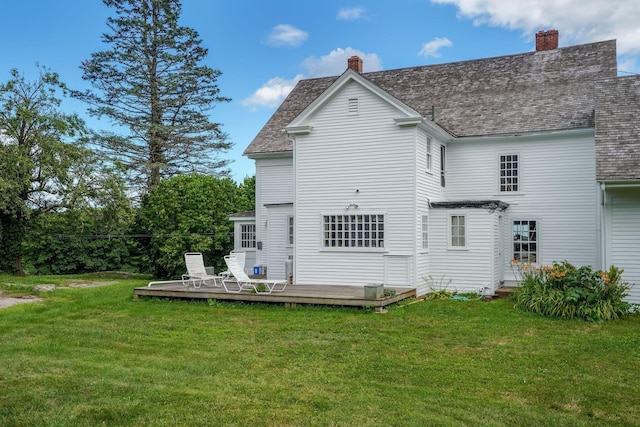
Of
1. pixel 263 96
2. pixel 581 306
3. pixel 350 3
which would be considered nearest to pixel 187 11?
pixel 263 96

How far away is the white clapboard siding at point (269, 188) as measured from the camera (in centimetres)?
1895

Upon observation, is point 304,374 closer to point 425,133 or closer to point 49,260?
point 425,133

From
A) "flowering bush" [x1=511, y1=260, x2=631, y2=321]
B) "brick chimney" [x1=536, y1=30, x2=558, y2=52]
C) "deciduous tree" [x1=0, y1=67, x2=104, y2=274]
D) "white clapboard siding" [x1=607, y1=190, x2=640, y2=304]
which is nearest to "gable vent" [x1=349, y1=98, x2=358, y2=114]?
"flowering bush" [x1=511, y1=260, x2=631, y2=321]

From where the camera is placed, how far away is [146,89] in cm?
3238

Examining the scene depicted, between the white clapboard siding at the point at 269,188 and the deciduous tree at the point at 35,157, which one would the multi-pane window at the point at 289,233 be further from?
the deciduous tree at the point at 35,157

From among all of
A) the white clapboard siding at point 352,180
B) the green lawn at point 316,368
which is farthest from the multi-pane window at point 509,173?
the green lawn at point 316,368

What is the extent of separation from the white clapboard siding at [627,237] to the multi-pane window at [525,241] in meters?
3.25

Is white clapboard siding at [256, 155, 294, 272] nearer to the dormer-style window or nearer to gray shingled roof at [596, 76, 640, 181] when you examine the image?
the dormer-style window

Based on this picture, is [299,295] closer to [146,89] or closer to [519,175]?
[519,175]

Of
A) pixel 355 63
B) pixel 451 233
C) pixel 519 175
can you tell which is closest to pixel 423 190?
pixel 451 233

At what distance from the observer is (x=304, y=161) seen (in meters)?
15.8

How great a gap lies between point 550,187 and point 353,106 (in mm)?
6275

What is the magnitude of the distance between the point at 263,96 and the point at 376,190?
23.2 meters

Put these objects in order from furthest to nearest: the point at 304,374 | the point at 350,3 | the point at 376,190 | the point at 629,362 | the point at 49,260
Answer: the point at 49,260 < the point at 350,3 < the point at 376,190 < the point at 629,362 < the point at 304,374
